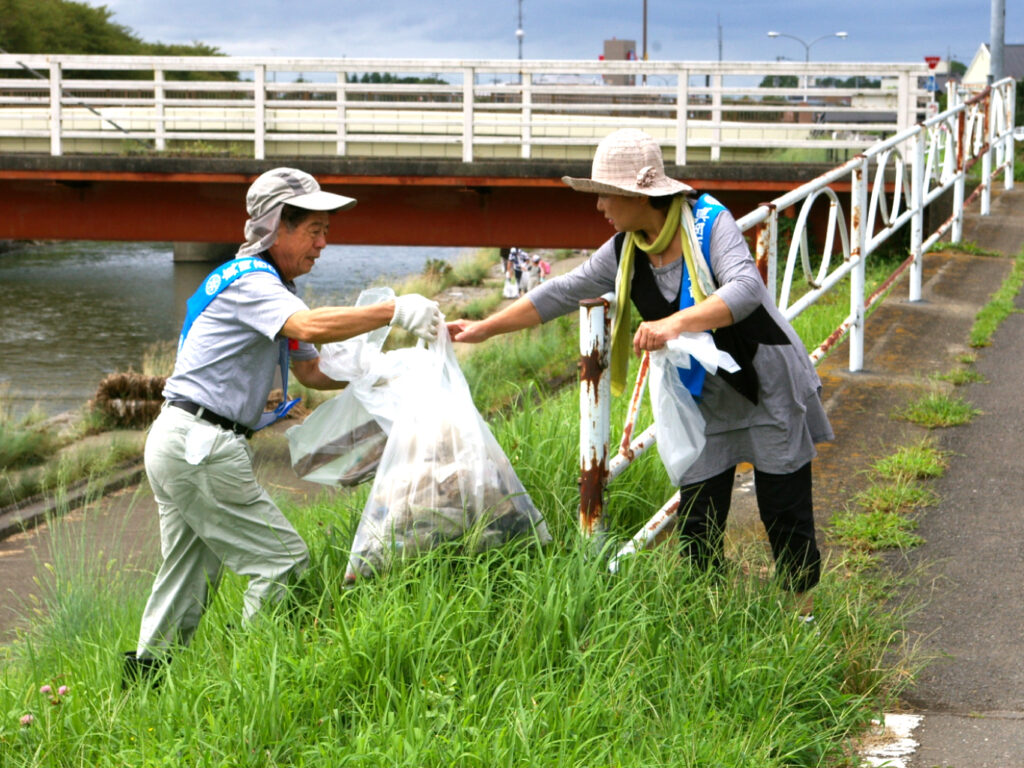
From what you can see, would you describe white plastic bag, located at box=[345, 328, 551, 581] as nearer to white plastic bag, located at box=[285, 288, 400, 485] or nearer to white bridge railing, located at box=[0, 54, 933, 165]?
white plastic bag, located at box=[285, 288, 400, 485]

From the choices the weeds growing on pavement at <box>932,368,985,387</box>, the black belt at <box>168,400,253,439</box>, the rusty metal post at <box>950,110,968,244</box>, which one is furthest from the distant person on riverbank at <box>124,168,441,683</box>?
the rusty metal post at <box>950,110,968,244</box>

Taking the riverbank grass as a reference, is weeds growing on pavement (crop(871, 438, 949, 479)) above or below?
above

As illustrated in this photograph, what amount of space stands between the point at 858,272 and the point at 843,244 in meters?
0.20

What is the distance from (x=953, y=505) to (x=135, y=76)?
6556cm

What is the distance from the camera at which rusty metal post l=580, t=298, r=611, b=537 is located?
3400mm

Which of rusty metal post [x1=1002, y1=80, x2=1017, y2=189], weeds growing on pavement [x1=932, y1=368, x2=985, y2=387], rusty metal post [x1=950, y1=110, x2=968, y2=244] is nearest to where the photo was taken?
weeds growing on pavement [x1=932, y1=368, x2=985, y2=387]

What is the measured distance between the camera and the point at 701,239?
3299 millimetres

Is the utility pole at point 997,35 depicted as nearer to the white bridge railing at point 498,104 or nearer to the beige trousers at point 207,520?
the white bridge railing at point 498,104

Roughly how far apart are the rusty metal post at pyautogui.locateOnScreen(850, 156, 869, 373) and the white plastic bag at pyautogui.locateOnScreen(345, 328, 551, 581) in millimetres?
3770

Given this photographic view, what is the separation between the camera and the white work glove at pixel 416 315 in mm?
3367

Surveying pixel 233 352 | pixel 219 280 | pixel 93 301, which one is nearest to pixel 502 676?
pixel 233 352

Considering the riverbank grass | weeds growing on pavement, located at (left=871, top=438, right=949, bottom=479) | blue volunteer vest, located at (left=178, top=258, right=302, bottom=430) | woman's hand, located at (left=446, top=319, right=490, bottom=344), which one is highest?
blue volunteer vest, located at (left=178, top=258, right=302, bottom=430)

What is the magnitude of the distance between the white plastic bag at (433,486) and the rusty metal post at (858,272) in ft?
12.4

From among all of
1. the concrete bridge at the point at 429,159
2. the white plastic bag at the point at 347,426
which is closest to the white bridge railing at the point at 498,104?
the concrete bridge at the point at 429,159
